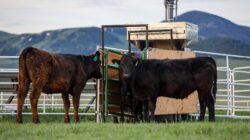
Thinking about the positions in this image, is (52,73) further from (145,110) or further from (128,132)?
(128,132)

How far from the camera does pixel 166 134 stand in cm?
1127

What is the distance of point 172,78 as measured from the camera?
15.1 m

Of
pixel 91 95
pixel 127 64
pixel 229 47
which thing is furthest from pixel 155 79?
pixel 229 47

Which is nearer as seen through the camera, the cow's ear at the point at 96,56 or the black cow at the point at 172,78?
the black cow at the point at 172,78

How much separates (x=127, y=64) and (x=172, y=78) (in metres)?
1.01

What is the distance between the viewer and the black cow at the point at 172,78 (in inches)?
593

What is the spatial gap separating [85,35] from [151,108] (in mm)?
150291

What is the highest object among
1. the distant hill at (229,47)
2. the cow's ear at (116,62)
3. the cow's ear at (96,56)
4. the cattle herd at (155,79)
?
the cow's ear at (96,56)

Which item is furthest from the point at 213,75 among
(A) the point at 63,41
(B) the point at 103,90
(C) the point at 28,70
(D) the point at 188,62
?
(A) the point at 63,41

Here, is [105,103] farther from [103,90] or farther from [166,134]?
[166,134]

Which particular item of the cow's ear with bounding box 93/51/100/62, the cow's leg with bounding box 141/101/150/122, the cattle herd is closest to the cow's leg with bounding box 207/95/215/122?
the cattle herd

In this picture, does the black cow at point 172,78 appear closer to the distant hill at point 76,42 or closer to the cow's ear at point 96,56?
the cow's ear at point 96,56

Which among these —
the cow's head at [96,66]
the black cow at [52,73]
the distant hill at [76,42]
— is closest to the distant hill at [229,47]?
the distant hill at [76,42]

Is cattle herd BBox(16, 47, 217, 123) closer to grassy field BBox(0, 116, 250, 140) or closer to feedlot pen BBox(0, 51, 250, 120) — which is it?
feedlot pen BBox(0, 51, 250, 120)
